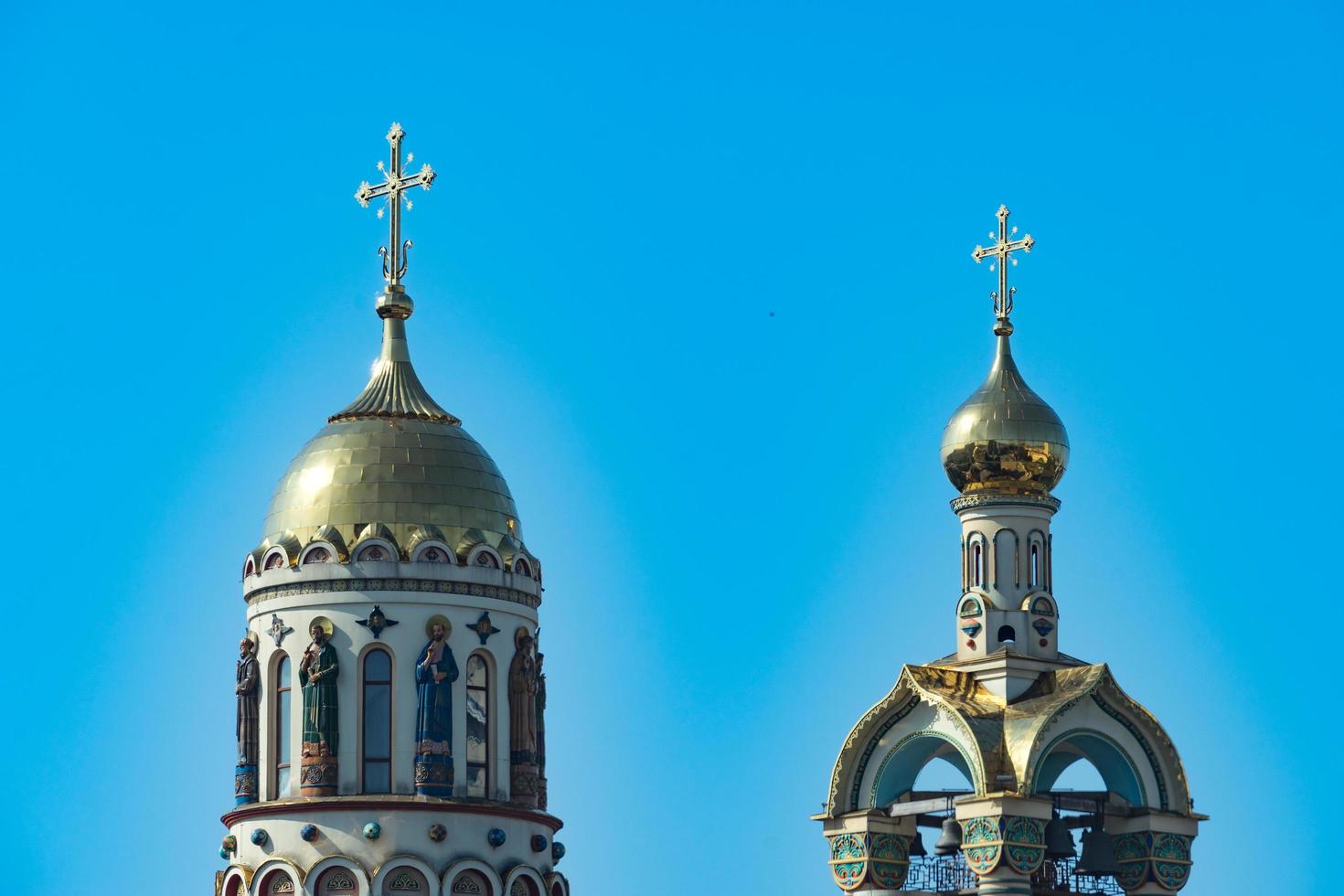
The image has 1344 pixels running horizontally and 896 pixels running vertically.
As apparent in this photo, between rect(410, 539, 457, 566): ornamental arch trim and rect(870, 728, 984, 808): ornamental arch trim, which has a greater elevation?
rect(410, 539, 457, 566): ornamental arch trim

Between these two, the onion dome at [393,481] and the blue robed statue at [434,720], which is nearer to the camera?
the blue robed statue at [434,720]

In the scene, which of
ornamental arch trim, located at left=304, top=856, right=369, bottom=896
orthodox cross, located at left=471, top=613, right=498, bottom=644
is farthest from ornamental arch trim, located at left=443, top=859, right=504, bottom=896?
orthodox cross, located at left=471, top=613, right=498, bottom=644

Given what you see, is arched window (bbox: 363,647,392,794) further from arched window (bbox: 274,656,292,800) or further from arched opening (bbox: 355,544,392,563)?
arched opening (bbox: 355,544,392,563)

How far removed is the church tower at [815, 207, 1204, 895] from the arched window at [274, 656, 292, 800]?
7366 millimetres

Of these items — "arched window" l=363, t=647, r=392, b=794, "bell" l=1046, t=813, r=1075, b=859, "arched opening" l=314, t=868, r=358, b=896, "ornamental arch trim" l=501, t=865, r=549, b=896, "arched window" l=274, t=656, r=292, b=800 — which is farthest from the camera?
"arched window" l=274, t=656, r=292, b=800

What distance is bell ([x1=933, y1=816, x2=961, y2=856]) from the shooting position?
6406cm

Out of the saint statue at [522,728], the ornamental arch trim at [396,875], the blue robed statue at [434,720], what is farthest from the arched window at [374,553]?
the ornamental arch trim at [396,875]

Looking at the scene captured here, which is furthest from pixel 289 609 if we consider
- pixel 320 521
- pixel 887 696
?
pixel 887 696

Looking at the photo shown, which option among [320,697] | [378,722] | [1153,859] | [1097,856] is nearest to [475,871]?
[378,722]

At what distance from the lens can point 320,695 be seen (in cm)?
6500

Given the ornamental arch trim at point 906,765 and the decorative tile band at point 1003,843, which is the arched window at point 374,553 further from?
the decorative tile band at point 1003,843

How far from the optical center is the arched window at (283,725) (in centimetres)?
6538

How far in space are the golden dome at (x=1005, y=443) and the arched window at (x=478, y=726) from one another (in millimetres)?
7063

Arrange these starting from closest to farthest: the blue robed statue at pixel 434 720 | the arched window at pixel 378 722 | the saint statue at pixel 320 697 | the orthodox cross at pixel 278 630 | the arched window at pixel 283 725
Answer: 1. the blue robed statue at pixel 434 720
2. the saint statue at pixel 320 697
3. the arched window at pixel 378 722
4. the arched window at pixel 283 725
5. the orthodox cross at pixel 278 630
